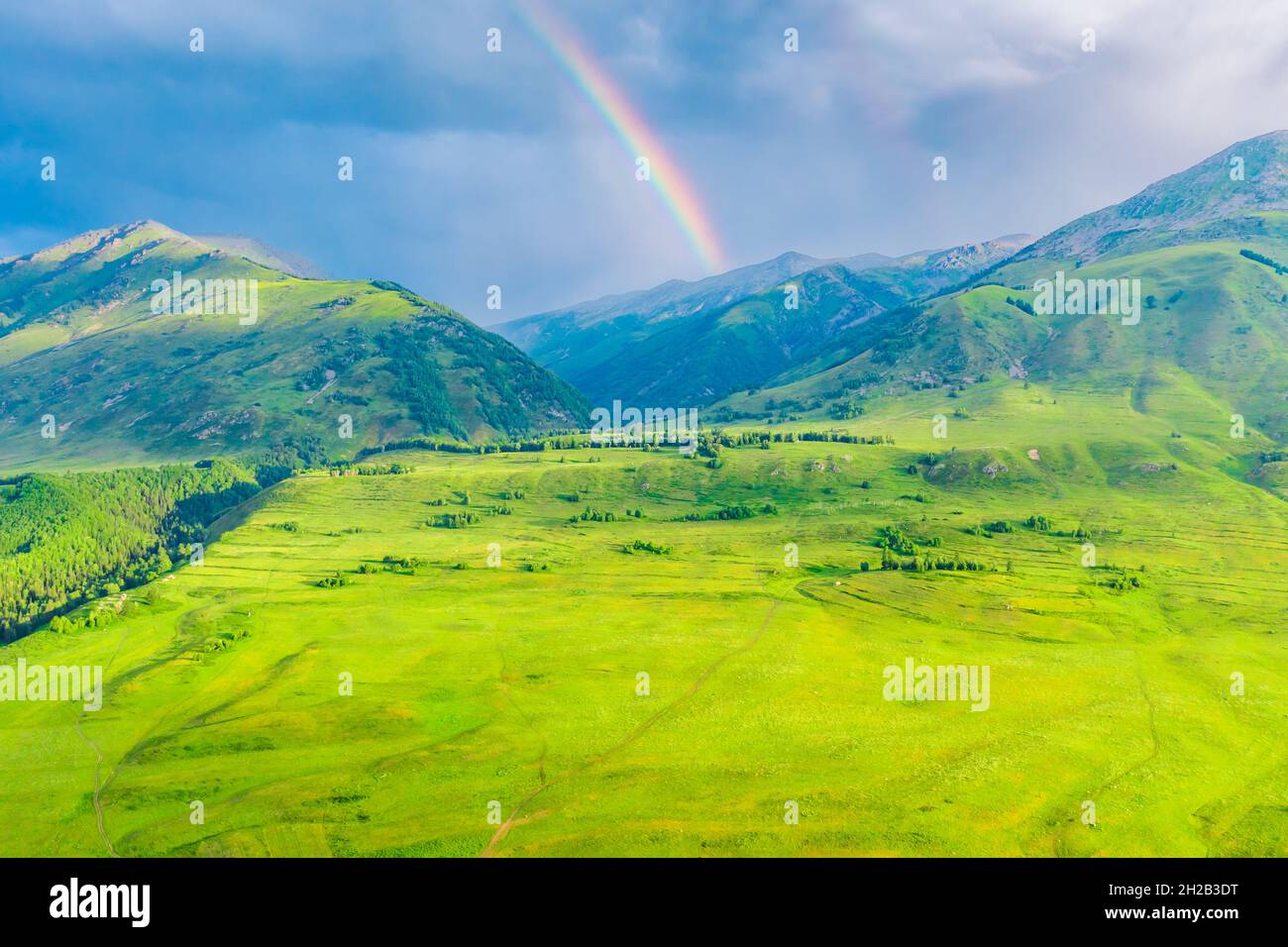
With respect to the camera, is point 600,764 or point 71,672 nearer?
point 600,764

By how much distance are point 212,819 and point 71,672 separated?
73.9 m

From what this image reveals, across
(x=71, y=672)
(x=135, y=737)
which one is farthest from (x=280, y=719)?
(x=71, y=672)

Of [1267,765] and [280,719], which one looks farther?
[280,719]

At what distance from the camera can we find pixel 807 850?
269 feet

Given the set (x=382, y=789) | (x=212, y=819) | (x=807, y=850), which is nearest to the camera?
(x=807, y=850)

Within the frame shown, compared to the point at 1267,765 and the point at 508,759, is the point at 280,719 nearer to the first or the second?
the point at 508,759

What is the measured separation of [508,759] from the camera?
107 meters
